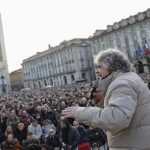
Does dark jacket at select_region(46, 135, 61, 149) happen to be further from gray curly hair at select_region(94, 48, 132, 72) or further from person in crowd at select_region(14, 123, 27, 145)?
gray curly hair at select_region(94, 48, 132, 72)

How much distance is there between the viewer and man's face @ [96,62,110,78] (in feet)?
10.4

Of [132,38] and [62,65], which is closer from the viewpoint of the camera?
[132,38]

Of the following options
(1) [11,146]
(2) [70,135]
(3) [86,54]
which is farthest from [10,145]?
(3) [86,54]

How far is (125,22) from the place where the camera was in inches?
3076

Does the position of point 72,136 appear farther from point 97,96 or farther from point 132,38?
point 132,38

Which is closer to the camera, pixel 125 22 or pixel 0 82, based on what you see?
pixel 125 22

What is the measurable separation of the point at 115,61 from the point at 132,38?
74.3 metres

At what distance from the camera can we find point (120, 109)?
2.83 m

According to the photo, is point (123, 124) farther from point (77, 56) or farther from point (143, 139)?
point (77, 56)

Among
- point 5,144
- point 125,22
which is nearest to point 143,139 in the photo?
point 5,144

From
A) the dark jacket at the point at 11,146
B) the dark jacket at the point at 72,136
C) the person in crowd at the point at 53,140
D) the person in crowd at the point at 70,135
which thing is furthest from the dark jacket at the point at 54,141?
the dark jacket at the point at 11,146

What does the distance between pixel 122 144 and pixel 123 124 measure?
0.23 m

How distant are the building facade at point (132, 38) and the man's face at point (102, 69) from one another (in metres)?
61.3

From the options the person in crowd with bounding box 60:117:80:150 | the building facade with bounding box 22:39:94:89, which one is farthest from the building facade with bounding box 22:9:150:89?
the person in crowd with bounding box 60:117:80:150
